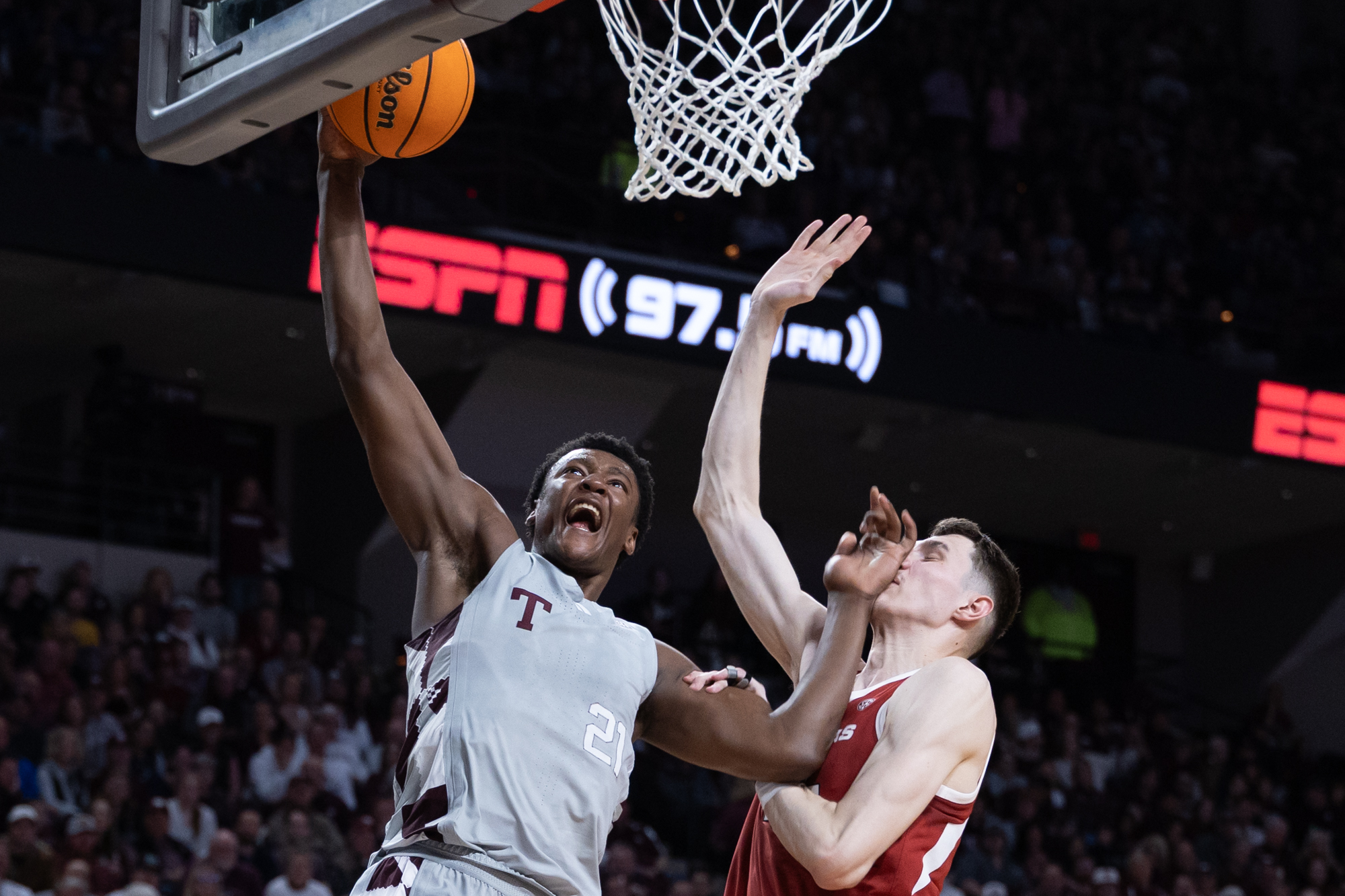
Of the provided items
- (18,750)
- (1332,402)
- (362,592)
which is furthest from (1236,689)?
(18,750)

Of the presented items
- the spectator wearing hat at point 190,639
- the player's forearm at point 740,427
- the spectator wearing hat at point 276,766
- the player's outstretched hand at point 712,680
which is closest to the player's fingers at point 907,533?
the player's outstretched hand at point 712,680

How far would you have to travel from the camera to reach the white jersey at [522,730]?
2.98 meters

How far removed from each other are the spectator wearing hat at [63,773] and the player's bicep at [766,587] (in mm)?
6444

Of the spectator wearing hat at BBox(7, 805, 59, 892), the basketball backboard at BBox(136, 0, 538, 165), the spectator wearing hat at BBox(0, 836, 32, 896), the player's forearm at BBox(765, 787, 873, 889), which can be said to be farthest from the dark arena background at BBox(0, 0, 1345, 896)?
the player's forearm at BBox(765, 787, 873, 889)

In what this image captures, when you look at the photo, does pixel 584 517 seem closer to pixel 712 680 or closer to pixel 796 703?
pixel 712 680

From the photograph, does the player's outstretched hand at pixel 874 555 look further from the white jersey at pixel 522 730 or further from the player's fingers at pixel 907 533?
the white jersey at pixel 522 730

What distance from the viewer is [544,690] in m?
3.08

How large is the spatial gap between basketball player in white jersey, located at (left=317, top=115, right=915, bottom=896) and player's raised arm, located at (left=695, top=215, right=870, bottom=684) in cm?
46

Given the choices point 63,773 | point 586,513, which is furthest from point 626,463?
point 63,773

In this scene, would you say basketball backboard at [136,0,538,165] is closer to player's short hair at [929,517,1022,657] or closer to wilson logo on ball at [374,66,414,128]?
wilson logo on ball at [374,66,414,128]

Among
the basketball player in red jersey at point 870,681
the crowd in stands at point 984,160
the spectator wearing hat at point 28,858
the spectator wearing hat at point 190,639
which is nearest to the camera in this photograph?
the basketball player in red jersey at point 870,681

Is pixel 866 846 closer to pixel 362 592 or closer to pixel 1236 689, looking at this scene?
pixel 362 592

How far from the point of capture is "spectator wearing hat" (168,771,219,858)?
30.7 ft

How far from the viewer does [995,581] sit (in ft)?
12.0
